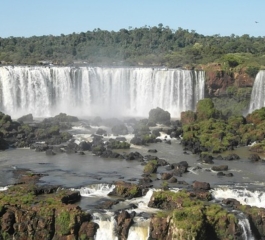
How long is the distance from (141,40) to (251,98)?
163 ft

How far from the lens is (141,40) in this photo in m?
94.0

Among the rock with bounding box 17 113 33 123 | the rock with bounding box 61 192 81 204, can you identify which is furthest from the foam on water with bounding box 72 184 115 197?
the rock with bounding box 17 113 33 123

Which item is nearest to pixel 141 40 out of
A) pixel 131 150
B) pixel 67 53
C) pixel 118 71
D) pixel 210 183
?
pixel 67 53

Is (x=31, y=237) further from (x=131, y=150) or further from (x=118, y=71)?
(x=118, y=71)

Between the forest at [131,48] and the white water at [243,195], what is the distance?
29508 millimetres

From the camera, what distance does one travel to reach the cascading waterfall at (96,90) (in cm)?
4684

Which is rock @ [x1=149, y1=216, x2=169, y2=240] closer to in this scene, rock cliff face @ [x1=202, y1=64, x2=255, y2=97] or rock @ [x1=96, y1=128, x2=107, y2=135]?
rock @ [x1=96, y1=128, x2=107, y2=135]

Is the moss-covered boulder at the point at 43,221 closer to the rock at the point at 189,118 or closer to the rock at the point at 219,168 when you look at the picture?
the rock at the point at 219,168

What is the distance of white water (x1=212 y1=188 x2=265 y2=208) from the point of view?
80.8ft

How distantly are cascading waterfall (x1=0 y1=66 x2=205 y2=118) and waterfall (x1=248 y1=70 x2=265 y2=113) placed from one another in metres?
4.59

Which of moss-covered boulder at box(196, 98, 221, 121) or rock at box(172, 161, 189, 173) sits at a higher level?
moss-covered boulder at box(196, 98, 221, 121)

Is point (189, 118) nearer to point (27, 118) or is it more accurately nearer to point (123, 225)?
point (27, 118)

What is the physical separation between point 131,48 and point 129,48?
0.35 meters

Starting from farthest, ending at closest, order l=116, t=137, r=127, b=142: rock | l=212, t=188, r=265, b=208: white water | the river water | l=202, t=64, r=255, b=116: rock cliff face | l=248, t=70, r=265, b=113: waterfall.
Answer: l=202, t=64, r=255, b=116: rock cliff face, l=248, t=70, r=265, b=113: waterfall, l=116, t=137, r=127, b=142: rock, l=212, t=188, r=265, b=208: white water, the river water
